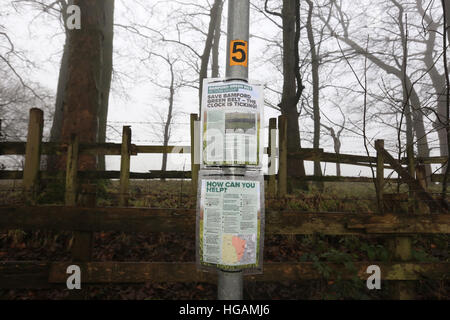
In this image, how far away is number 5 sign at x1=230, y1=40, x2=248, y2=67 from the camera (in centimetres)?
164

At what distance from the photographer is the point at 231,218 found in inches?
63.4

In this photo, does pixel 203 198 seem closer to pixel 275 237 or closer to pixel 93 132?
pixel 275 237

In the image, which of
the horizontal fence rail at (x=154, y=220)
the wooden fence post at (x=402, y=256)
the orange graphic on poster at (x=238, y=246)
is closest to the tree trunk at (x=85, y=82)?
the horizontal fence rail at (x=154, y=220)

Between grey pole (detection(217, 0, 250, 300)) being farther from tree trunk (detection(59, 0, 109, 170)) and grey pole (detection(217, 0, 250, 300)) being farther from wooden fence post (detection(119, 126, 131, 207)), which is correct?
tree trunk (detection(59, 0, 109, 170))

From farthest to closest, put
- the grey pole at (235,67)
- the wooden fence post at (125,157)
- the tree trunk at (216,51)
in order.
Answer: the tree trunk at (216,51) → the wooden fence post at (125,157) → the grey pole at (235,67)

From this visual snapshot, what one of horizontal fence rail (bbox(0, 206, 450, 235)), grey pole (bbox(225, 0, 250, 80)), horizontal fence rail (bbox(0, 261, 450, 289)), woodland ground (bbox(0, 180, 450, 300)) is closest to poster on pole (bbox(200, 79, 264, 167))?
grey pole (bbox(225, 0, 250, 80))

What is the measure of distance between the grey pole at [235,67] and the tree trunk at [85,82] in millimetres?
4858

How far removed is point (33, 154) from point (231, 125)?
4353mm

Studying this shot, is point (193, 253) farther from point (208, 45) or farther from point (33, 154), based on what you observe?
point (208, 45)

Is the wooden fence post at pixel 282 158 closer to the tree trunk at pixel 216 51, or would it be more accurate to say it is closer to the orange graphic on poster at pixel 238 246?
the orange graphic on poster at pixel 238 246

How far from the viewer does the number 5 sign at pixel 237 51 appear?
1636 mm

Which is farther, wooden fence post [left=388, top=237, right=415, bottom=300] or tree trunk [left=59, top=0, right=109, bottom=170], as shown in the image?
tree trunk [left=59, top=0, right=109, bottom=170]

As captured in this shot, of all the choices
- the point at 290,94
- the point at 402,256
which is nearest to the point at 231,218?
the point at 402,256
